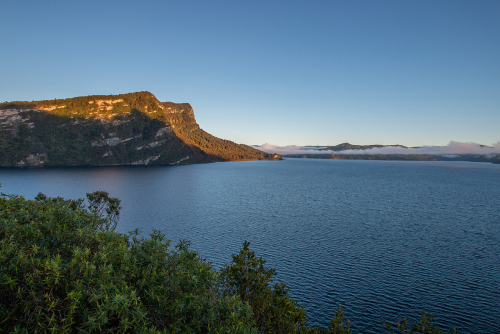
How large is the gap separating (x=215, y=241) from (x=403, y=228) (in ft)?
129

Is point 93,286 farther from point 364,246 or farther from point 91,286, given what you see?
point 364,246

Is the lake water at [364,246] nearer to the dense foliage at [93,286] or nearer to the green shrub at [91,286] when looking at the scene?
the dense foliage at [93,286]

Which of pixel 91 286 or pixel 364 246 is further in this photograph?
pixel 364 246

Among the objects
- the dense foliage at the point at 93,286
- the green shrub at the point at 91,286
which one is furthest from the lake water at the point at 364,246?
the green shrub at the point at 91,286

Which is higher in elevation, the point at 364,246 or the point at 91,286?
the point at 91,286

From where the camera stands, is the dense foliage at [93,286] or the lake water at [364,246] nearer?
the dense foliage at [93,286]

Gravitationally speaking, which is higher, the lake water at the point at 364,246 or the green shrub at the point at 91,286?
the green shrub at the point at 91,286

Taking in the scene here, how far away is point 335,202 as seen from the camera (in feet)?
274

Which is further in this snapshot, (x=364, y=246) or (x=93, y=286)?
(x=364, y=246)

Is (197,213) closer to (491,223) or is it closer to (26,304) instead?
(26,304)

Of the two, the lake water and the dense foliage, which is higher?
the dense foliage

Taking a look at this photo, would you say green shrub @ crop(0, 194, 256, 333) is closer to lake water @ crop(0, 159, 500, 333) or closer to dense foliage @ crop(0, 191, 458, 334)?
dense foliage @ crop(0, 191, 458, 334)

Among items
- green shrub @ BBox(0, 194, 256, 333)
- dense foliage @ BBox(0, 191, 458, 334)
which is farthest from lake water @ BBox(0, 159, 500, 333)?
green shrub @ BBox(0, 194, 256, 333)

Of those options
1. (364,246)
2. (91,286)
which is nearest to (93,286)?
(91,286)
